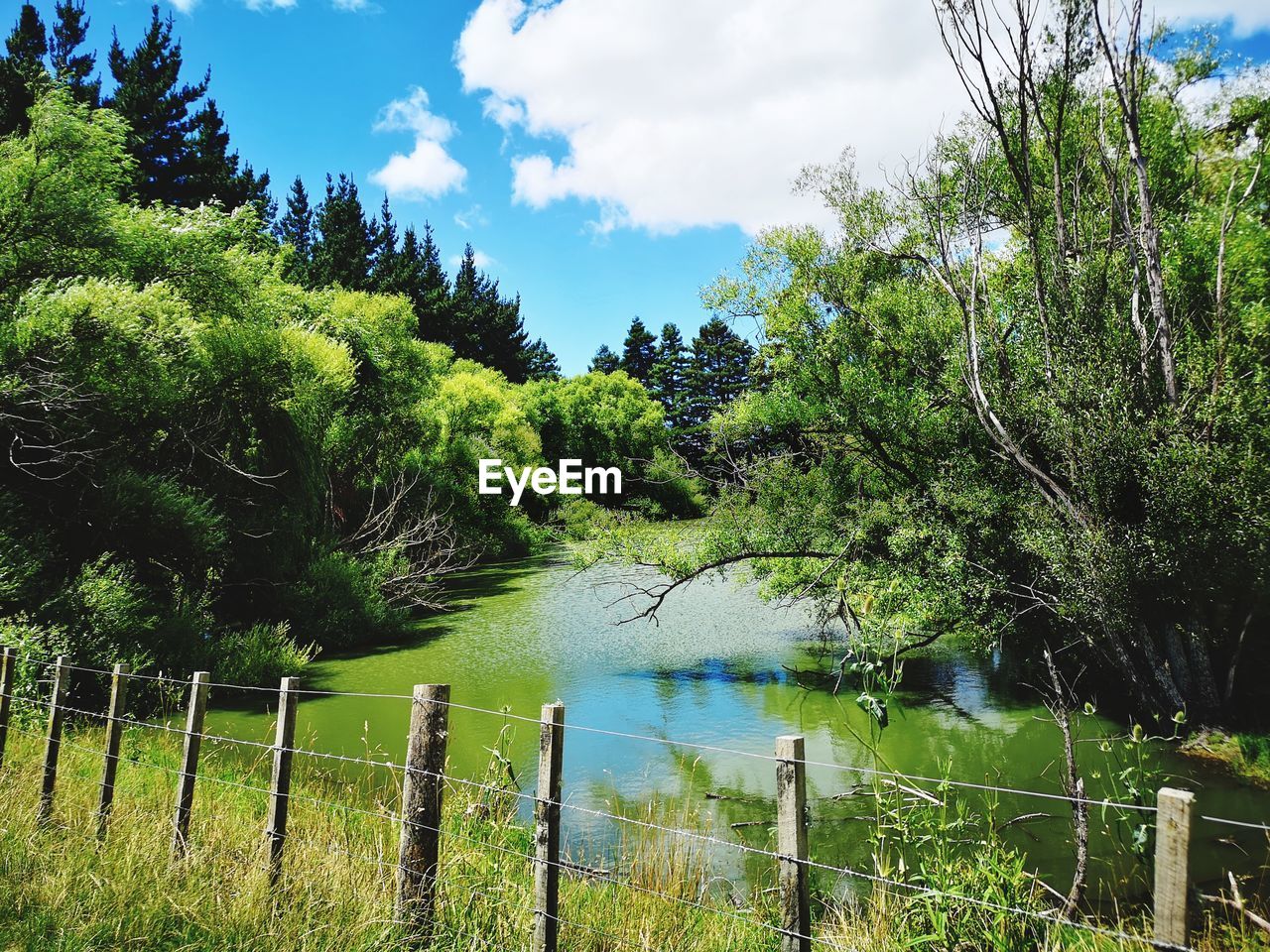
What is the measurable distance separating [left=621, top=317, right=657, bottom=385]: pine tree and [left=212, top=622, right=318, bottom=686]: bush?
49.0 m

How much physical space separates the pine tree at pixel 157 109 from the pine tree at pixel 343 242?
12.9m

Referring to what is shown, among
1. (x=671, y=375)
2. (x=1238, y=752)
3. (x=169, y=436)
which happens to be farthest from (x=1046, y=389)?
(x=671, y=375)

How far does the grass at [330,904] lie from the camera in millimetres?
3301

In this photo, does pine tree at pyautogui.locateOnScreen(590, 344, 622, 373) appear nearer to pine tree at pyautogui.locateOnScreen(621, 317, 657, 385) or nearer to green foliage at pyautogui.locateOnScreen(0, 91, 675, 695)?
pine tree at pyautogui.locateOnScreen(621, 317, 657, 385)

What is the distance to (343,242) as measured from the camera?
4262cm

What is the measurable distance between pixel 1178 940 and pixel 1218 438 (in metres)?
8.26

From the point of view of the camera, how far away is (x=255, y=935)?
3264 mm

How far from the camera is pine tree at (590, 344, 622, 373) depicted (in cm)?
6116

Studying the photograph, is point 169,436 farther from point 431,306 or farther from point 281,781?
point 431,306

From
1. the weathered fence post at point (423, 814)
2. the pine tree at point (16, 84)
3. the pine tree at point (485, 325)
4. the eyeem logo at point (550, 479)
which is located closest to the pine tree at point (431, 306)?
the pine tree at point (485, 325)

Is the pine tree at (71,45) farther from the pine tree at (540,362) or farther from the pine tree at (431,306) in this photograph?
the pine tree at (540,362)

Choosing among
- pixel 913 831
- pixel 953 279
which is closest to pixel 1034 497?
pixel 953 279

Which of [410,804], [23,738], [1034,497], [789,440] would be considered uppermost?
[789,440]

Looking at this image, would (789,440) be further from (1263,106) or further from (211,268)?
(211,268)
